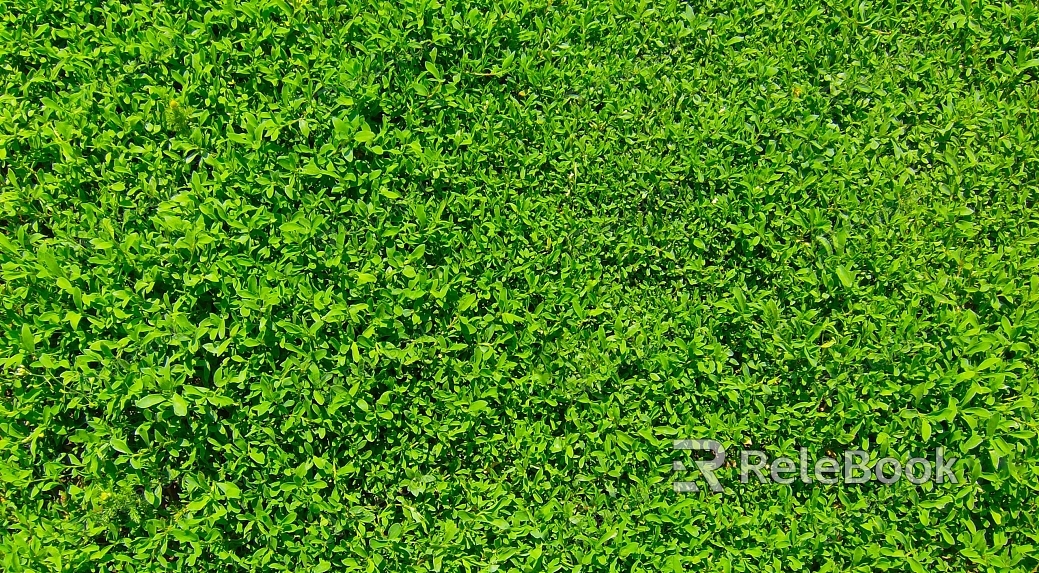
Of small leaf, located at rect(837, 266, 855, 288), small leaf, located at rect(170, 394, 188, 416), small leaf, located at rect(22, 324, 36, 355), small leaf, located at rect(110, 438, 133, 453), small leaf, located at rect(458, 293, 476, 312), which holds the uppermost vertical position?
small leaf, located at rect(837, 266, 855, 288)

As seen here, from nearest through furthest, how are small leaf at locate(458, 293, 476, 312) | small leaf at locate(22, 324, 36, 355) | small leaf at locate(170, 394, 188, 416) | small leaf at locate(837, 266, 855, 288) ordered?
small leaf at locate(170, 394, 188, 416) → small leaf at locate(22, 324, 36, 355) → small leaf at locate(458, 293, 476, 312) → small leaf at locate(837, 266, 855, 288)

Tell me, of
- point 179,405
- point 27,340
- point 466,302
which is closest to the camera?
point 179,405

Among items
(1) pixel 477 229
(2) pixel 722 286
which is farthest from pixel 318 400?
(2) pixel 722 286

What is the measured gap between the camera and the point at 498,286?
107 inches

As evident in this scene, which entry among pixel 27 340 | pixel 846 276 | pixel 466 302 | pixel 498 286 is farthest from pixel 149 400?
pixel 846 276

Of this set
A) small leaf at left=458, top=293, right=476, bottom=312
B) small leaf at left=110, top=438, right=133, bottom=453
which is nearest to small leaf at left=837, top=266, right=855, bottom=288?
small leaf at left=458, top=293, right=476, bottom=312

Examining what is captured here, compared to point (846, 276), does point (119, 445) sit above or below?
below

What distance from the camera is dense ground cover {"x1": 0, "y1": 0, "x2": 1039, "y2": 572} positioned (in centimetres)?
247

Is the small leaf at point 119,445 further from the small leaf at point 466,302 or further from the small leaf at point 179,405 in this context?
the small leaf at point 466,302

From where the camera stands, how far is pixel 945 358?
2.69 m

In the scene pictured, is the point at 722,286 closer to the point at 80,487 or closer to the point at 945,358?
the point at 945,358

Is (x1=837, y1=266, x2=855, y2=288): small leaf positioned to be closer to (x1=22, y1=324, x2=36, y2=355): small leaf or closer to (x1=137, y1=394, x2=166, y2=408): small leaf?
(x1=137, y1=394, x2=166, y2=408): small leaf

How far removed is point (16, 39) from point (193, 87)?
74 centimetres

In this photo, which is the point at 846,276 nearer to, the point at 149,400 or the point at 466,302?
the point at 466,302
